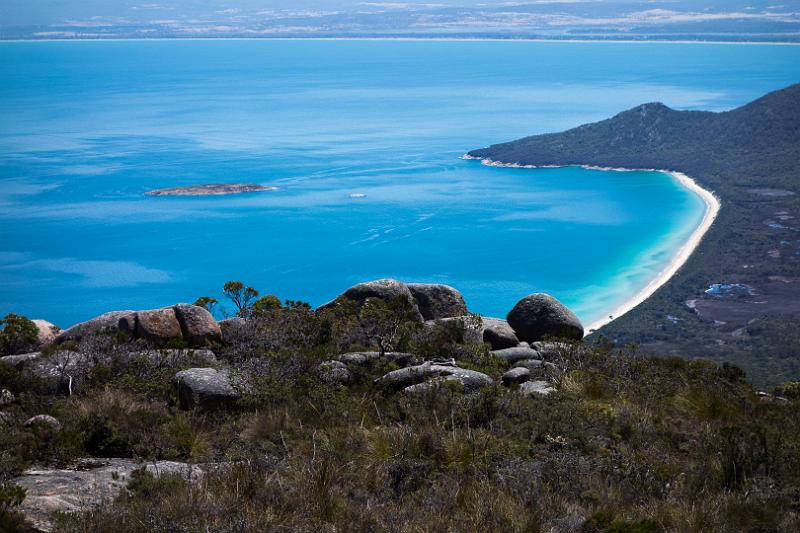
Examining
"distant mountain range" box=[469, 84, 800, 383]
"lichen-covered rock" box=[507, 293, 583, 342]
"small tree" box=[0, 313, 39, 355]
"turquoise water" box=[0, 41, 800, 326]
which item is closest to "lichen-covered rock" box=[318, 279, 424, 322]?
"lichen-covered rock" box=[507, 293, 583, 342]

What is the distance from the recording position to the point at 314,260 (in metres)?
64.6

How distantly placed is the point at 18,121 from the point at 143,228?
216 ft

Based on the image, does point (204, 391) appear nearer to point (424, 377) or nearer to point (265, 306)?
point (424, 377)

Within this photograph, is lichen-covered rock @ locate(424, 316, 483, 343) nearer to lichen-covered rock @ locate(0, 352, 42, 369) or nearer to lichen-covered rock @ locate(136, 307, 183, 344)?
lichen-covered rock @ locate(136, 307, 183, 344)

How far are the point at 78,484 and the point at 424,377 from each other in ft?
14.6

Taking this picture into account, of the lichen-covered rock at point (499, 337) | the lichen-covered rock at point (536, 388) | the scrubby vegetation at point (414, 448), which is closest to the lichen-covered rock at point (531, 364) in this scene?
the scrubby vegetation at point (414, 448)

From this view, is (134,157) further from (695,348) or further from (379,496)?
(379,496)

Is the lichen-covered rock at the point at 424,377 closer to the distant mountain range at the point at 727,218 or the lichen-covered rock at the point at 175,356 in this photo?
the lichen-covered rock at the point at 175,356

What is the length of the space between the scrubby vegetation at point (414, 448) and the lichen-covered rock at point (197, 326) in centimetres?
84

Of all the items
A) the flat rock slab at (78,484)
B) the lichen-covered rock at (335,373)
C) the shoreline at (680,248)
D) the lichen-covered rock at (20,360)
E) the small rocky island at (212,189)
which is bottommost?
the shoreline at (680,248)

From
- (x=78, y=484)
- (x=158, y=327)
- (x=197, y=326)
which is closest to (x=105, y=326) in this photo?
(x=158, y=327)

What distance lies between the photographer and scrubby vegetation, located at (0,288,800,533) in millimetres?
6242

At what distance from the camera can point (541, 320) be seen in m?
14.7

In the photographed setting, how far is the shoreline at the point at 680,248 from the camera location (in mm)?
52062
